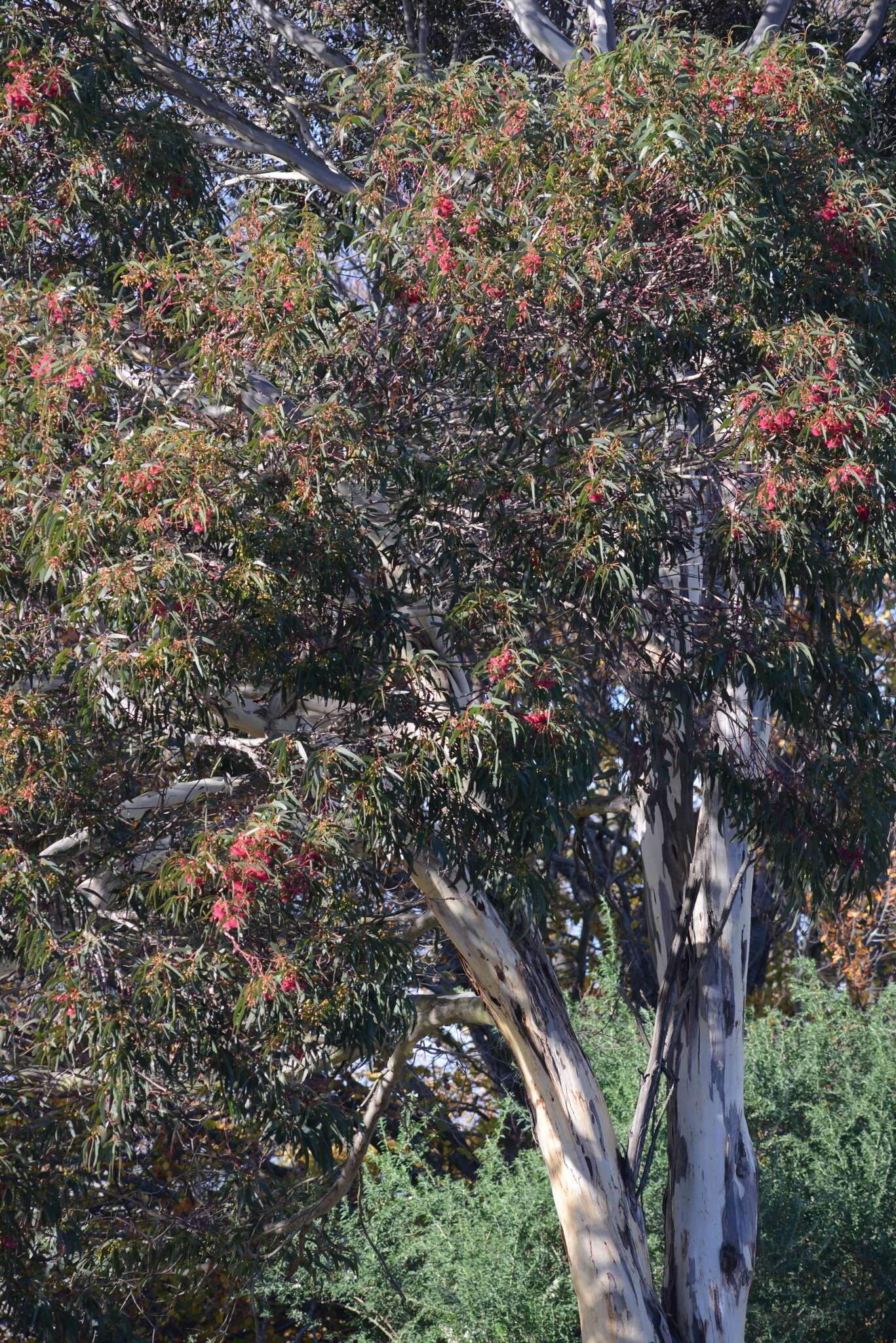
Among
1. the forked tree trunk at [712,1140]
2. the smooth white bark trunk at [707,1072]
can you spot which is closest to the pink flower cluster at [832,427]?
the smooth white bark trunk at [707,1072]

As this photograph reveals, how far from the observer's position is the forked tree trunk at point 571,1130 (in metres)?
6.34

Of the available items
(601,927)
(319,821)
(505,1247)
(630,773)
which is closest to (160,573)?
(319,821)

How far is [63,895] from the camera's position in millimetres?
4855

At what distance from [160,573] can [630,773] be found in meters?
2.41

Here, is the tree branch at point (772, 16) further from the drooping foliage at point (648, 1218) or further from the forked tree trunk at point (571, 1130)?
the drooping foliage at point (648, 1218)

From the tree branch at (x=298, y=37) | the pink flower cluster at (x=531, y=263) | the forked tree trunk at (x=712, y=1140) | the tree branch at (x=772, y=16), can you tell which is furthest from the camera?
the tree branch at (x=298, y=37)

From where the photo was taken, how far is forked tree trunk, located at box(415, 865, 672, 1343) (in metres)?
6.34

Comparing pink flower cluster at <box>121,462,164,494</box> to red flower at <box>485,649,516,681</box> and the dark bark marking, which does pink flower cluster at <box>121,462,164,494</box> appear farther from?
the dark bark marking

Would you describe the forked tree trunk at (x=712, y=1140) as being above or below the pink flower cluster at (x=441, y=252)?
below

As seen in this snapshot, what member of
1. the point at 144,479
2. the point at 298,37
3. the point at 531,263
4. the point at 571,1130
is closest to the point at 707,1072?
the point at 571,1130

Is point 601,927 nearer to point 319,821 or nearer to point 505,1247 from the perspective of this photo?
point 505,1247

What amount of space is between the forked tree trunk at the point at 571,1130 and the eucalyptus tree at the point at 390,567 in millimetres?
22

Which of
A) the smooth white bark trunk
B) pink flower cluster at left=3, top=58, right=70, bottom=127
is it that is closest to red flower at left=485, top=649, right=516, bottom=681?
the smooth white bark trunk

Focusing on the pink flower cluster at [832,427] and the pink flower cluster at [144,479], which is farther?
the pink flower cluster at [832,427]
